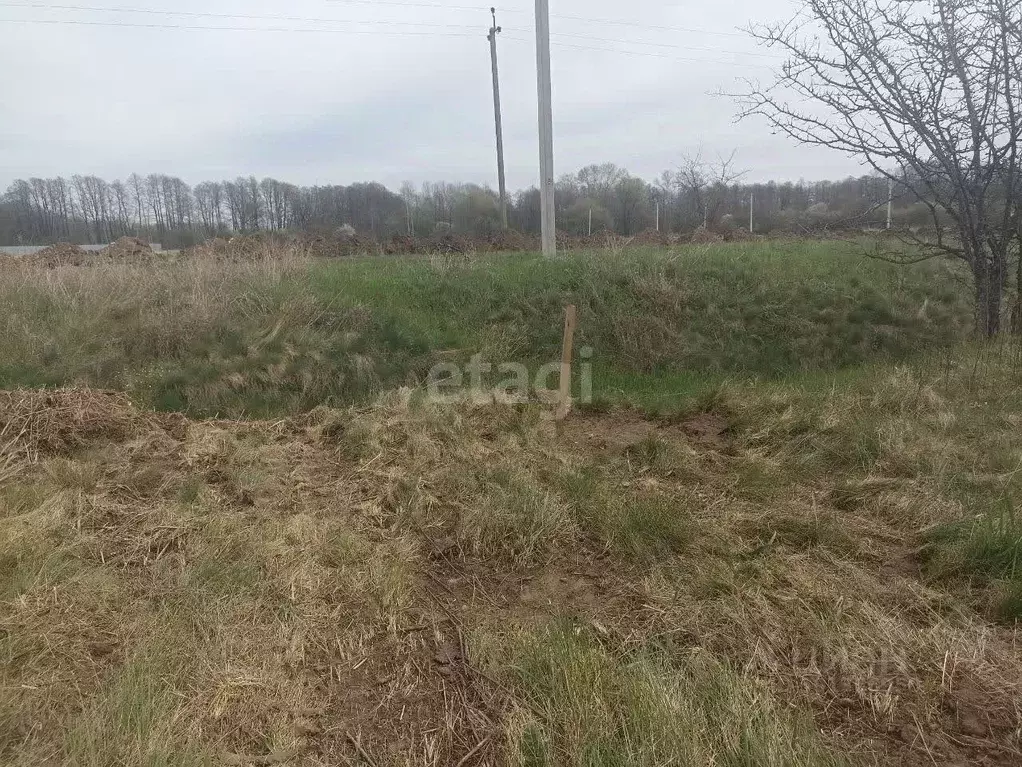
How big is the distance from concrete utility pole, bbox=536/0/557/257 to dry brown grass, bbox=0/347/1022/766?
7290mm

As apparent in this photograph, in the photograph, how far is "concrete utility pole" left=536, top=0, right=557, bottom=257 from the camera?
11.5m

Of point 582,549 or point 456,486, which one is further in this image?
point 456,486

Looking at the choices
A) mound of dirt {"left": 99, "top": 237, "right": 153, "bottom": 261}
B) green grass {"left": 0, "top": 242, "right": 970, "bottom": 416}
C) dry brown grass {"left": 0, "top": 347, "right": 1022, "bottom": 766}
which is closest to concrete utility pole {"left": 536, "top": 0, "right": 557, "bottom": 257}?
green grass {"left": 0, "top": 242, "right": 970, "bottom": 416}

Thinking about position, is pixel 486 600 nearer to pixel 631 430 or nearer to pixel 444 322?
pixel 631 430

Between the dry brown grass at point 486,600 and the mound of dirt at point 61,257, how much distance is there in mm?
9133

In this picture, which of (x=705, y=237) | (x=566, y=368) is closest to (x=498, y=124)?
(x=705, y=237)

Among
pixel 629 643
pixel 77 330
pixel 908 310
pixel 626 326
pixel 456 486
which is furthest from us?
pixel 908 310

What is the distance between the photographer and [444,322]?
9.40m

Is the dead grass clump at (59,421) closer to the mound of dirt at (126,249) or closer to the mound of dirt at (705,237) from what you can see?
the mound of dirt at (126,249)

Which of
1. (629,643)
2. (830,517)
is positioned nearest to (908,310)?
Result: (830,517)

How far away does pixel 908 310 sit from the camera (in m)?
10.7

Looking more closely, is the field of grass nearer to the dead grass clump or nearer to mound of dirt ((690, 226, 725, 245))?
the dead grass clump

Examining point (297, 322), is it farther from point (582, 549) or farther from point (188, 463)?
point (582, 549)

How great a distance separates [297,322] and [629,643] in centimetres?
682
